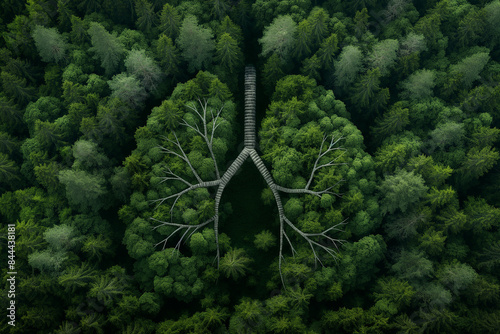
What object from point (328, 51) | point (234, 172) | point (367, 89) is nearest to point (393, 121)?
point (367, 89)

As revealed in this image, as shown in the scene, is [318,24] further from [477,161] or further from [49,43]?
[49,43]

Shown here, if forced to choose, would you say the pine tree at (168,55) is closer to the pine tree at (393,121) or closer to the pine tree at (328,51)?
the pine tree at (328,51)

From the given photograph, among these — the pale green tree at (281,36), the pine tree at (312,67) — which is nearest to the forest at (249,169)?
the pale green tree at (281,36)

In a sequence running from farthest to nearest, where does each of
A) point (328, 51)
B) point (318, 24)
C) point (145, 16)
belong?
1. point (145, 16)
2. point (328, 51)
3. point (318, 24)

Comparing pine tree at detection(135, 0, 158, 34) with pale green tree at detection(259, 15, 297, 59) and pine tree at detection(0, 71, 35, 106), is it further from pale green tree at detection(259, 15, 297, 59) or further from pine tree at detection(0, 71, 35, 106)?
pine tree at detection(0, 71, 35, 106)

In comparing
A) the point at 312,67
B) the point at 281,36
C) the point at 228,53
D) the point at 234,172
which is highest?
the point at 281,36

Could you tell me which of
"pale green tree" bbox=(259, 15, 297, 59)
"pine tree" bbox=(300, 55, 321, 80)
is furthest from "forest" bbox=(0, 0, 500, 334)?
"pine tree" bbox=(300, 55, 321, 80)

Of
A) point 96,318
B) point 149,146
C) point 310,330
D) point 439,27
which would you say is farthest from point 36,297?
point 439,27

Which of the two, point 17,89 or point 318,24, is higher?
point 318,24

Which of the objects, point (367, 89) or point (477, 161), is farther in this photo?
point (367, 89)

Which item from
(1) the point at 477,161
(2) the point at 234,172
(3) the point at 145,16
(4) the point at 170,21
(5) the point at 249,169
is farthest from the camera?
(5) the point at 249,169
